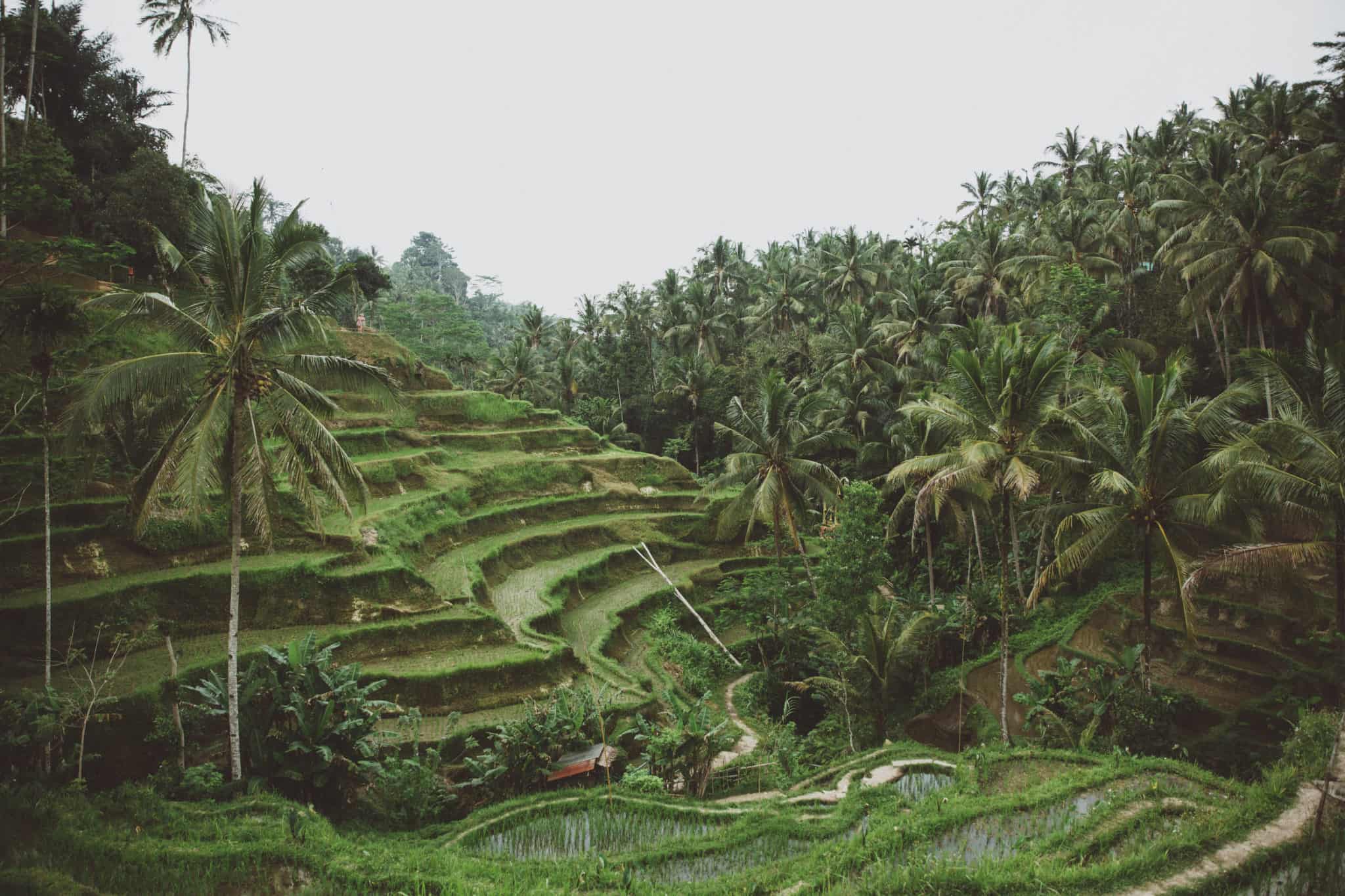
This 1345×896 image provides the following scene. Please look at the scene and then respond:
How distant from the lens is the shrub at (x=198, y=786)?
9406 millimetres

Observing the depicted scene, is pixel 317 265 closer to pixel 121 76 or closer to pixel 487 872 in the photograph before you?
pixel 487 872

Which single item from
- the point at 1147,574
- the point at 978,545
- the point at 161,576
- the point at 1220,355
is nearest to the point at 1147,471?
the point at 1147,574

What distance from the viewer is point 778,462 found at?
2156 cm

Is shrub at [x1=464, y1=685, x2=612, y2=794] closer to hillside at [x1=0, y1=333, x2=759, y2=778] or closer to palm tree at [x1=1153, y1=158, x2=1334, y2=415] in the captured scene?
hillside at [x1=0, y1=333, x2=759, y2=778]

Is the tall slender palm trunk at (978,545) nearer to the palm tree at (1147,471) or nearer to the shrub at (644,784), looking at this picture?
the palm tree at (1147,471)

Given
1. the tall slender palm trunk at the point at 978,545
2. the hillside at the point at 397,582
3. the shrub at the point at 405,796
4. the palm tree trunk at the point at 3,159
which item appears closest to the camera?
the palm tree trunk at the point at 3,159

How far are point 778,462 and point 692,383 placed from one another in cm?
1934

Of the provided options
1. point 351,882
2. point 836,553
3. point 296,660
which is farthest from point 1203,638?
point 296,660

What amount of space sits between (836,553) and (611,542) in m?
9.46

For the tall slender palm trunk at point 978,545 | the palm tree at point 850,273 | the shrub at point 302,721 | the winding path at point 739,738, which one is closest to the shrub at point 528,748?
the shrub at point 302,721

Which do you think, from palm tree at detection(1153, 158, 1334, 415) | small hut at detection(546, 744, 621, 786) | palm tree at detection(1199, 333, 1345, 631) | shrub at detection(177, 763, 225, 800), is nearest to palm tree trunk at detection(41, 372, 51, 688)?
shrub at detection(177, 763, 225, 800)

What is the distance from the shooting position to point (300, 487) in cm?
1059

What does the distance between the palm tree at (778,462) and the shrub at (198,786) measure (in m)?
14.7

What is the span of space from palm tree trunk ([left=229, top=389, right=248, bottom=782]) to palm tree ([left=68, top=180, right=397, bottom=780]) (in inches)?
0.8
